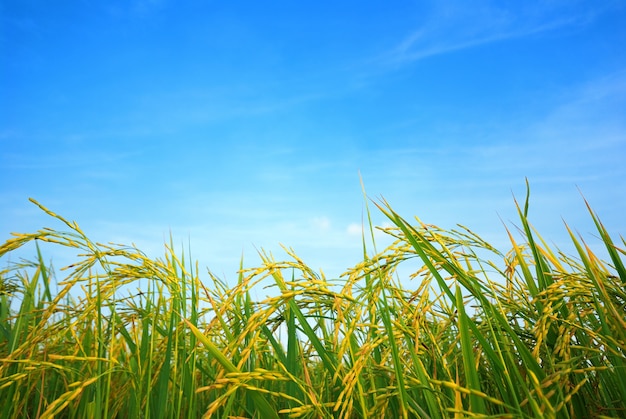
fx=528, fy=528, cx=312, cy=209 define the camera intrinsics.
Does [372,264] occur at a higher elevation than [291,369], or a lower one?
higher

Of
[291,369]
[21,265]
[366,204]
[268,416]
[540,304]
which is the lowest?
[268,416]

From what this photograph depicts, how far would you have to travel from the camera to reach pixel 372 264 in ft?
6.55

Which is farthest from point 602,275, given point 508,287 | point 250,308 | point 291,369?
point 250,308

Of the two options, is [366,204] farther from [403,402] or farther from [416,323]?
[403,402]

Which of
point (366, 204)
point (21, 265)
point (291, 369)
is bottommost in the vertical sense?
point (291, 369)

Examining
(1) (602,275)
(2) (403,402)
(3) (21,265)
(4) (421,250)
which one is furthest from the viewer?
(3) (21,265)

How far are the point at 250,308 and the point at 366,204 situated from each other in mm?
1245

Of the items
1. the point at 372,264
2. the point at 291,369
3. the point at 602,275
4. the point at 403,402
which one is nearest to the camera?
the point at 403,402

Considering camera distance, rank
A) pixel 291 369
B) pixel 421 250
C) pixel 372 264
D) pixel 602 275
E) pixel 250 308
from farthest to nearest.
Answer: pixel 250 308 < pixel 291 369 < pixel 602 275 < pixel 372 264 < pixel 421 250

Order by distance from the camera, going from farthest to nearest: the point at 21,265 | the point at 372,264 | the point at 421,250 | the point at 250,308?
1. the point at 21,265
2. the point at 250,308
3. the point at 372,264
4. the point at 421,250

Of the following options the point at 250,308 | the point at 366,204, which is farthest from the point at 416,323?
the point at 250,308

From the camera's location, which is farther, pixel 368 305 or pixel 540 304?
pixel 540 304

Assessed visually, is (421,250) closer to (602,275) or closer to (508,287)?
(508,287)

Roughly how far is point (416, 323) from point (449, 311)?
2.22 ft
